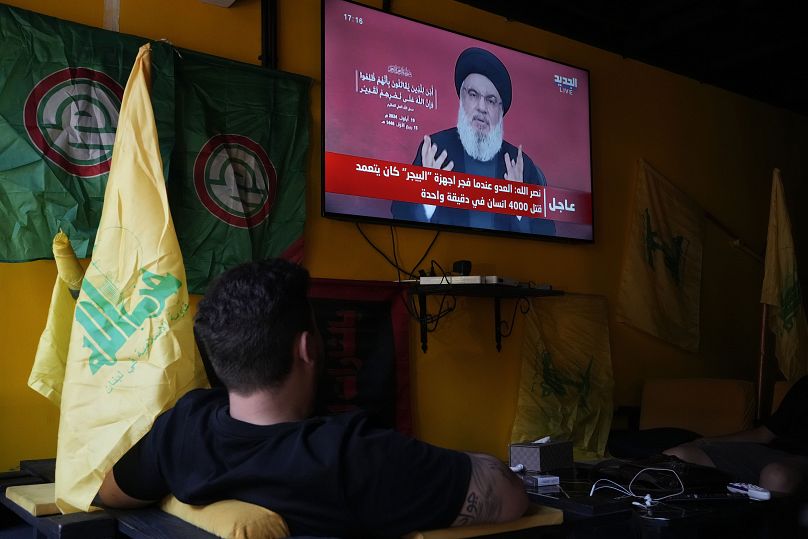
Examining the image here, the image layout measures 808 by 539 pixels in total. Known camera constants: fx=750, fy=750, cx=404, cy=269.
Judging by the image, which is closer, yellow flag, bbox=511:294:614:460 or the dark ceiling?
yellow flag, bbox=511:294:614:460

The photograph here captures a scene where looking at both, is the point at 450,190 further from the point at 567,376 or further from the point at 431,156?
the point at 567,376

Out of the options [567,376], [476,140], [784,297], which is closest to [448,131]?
[476,140]

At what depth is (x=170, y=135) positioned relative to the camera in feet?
9.10

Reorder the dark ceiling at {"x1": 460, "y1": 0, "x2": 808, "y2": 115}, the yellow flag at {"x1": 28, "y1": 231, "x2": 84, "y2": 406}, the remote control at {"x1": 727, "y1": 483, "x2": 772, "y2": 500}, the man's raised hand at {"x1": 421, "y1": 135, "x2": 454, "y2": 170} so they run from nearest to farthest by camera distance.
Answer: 1. the remote control at {"x1": 727, "y1": 483, "x2": 772, "y2": 500}
2. the yellow flag at {"x1": 28, "y1": 231, "x2": 84, "y2": 406}
3. the man's raised hand at {"x1": 421, "y1": 135, "x2": 454, "y2": 170}
4. the dark ceiling at {"x1": 460, "y1": 0, "x2": 808, "y2": 115}

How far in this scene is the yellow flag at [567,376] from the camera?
3.78 m

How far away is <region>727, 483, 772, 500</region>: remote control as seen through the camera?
75.3 inches

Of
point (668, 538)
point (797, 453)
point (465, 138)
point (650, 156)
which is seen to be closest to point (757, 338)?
point (650, 156)

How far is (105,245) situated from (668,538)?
1.59 meters

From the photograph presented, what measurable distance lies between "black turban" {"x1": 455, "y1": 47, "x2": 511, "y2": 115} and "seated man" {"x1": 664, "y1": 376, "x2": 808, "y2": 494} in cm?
186

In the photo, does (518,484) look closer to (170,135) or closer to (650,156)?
(170,135)

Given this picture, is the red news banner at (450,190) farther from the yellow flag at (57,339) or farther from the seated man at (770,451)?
the seated man at (770,451)

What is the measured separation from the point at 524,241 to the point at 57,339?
2443 millimetres

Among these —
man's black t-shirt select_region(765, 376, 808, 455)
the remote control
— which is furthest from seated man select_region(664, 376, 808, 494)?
the remote control

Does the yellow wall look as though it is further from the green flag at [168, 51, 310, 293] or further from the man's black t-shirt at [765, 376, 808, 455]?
the man's black t-shirt at [765, 376, 808, 455]
